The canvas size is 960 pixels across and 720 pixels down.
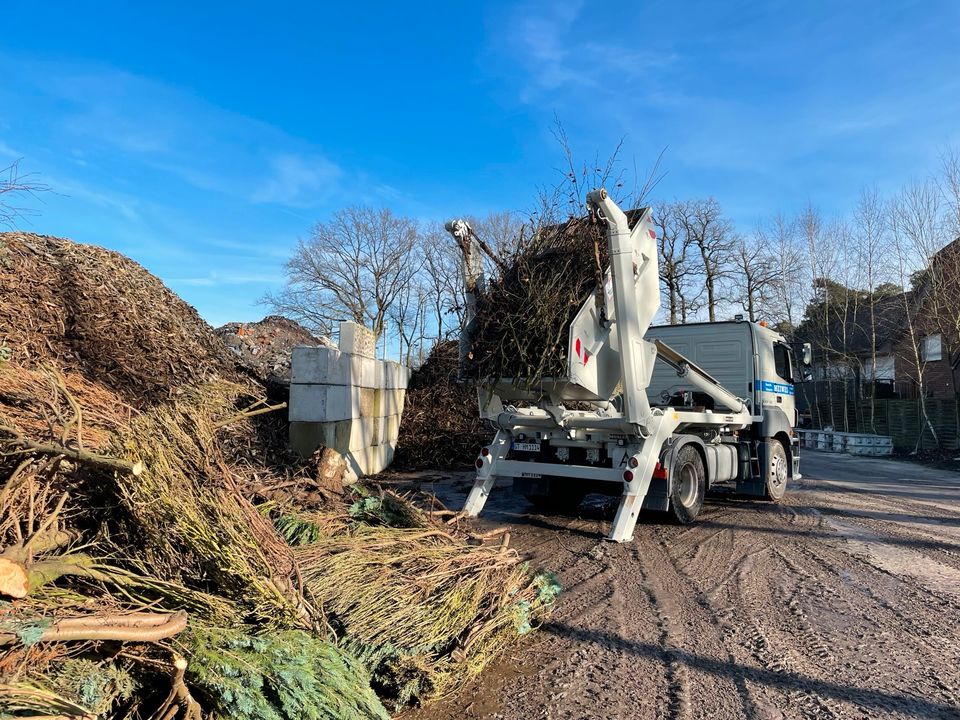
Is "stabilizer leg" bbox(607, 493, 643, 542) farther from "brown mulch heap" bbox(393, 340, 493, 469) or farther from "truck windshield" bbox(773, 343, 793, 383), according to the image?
"brown mulch heap" bbox(393, 340, 493, 469)

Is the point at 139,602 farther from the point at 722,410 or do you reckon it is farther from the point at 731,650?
the point at 722,410

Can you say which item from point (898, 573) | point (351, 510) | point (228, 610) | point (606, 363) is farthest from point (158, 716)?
point (898, 573)

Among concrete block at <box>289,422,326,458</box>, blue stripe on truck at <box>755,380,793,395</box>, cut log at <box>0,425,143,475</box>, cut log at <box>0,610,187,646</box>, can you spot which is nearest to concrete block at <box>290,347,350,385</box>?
concrete block at <box>289,422,326,458</box>

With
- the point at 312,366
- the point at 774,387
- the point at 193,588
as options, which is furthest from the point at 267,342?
the point at 193,588

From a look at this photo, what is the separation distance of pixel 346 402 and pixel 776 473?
6624 mm

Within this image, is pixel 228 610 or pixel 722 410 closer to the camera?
pixel 228 610

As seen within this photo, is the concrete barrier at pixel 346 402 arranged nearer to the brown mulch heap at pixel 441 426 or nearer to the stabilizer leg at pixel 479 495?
the brown mulch heap at pixel 441 426

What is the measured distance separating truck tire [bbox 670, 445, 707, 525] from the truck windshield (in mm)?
3167

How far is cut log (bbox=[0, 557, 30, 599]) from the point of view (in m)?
2.51

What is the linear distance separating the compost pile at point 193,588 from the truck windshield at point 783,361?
7141mm

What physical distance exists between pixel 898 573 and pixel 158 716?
19.8ft

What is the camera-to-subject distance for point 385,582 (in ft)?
12.0

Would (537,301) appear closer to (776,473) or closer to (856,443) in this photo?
(776,473)

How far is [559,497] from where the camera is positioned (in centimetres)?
827
